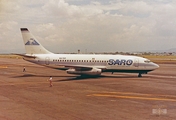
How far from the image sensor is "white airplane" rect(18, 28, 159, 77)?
45625 mm

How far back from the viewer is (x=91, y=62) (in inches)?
1873

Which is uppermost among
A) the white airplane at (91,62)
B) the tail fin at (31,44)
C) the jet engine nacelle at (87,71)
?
the tail fin at (31,44)

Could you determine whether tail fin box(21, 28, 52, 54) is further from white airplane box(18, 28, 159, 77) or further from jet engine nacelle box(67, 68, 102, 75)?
jet engine nacelle box(67, 68, 102, 75)

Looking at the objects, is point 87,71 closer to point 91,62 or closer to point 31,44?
point 91,62

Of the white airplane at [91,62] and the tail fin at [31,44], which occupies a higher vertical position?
the tail fin at [31,44]

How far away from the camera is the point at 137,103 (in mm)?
22891

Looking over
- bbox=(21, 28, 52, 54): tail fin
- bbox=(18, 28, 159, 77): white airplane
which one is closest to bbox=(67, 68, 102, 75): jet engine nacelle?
bbox=(18, 28, 159, 77): white airplane

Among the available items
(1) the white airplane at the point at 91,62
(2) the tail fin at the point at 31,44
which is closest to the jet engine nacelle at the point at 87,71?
(1) the white airplane at the point at 91,62

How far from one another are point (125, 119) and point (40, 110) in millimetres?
7081

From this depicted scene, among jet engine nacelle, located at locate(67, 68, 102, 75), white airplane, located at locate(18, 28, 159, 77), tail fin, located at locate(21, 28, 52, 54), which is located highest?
tail fin, located at locate(21, 28, 52, 54)

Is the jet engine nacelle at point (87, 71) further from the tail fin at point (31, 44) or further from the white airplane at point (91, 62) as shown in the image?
the tail fin at point (31, 44)

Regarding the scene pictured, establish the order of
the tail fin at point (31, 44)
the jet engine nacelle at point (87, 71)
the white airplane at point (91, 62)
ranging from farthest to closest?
the tail fin at point (31, 44)
the white airplane at point (91, 62)
the jet engine nacelle at point (87, 71)

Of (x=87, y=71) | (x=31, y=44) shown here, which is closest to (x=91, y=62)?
(x=87, y=71)

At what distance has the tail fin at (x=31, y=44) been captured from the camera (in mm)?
52281
